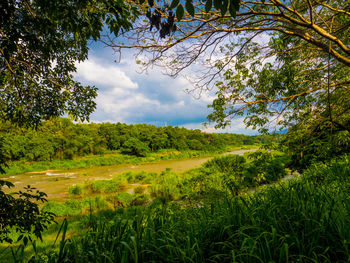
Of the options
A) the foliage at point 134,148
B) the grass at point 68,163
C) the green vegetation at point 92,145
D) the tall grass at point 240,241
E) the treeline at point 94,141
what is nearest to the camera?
the tall grass at point 240,241

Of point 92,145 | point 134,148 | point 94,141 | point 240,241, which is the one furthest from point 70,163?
point 240,241

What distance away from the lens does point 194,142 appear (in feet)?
159

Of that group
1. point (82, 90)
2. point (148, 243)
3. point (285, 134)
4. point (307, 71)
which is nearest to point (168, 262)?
point (148, 243)

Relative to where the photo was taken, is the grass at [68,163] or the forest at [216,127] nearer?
the forest at [216,127]

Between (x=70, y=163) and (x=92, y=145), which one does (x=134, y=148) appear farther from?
(x=70, y=163)

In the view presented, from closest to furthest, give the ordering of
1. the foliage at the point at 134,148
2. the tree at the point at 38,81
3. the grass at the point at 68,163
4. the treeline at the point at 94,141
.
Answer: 1. the tree at the point at 38,81
2. the grass at the point at 68,163
3. the treeline at the point at 94,141
4. the foliage at the point at 134,148

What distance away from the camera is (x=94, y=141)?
32.0 m

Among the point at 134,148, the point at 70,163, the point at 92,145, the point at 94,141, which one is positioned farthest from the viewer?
the point at 134,148

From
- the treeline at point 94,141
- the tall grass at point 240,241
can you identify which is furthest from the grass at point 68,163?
the tall grass at point 240,241

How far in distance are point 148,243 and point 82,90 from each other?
328 centimetres

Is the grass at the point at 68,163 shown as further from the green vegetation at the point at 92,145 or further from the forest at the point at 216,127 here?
the forest at the point at 216,127

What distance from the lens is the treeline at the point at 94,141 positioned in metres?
21.6

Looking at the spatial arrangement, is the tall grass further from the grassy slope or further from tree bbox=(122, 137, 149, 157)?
tree bbox=(122, 137, 149, 157)

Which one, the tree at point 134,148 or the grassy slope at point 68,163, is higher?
the tree at point 134,148
